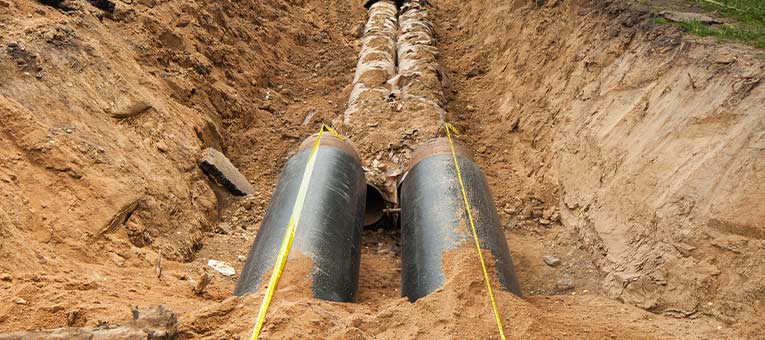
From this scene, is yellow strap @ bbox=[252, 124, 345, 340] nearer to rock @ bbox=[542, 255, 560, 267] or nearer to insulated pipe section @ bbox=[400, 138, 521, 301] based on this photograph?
insulated pipe section @ bbox=[400, 138, 521, 301]

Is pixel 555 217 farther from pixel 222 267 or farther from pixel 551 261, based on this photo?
pixel 222 267

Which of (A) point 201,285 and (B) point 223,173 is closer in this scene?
(A) point 201,285

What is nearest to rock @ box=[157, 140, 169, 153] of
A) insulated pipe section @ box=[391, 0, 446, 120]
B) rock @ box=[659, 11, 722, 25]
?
insulated pipe section @ box=[391, 0, 446, 120]

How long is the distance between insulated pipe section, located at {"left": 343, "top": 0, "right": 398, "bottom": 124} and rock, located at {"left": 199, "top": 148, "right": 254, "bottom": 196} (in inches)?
63.1

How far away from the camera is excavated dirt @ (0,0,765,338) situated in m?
3.66

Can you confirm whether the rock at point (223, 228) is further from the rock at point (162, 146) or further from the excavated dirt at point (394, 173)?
the rock at point (162, 146)

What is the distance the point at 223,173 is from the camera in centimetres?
642

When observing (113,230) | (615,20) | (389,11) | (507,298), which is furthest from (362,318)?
(389,11)

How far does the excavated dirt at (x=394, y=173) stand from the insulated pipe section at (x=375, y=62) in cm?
44

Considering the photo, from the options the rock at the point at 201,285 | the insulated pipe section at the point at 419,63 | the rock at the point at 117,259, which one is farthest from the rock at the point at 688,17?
the rock at the point at 117,259

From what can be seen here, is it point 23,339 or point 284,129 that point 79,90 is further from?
point 23,339

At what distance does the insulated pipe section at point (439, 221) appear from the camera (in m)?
4.13

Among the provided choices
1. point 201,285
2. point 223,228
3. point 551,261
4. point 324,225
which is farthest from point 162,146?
point 551,261

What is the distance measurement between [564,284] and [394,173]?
2183mm
